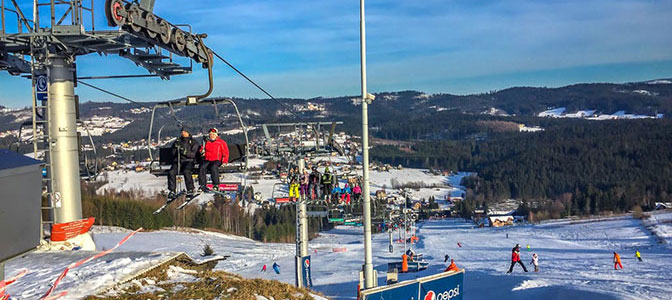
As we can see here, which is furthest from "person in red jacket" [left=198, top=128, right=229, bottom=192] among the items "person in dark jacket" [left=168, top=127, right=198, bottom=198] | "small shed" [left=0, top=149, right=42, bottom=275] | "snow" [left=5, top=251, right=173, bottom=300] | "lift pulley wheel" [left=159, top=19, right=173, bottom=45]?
"small shed" [left=0, top=149, right=42, bottom=275]

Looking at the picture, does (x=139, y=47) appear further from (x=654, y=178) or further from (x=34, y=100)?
(x=654, y=178)

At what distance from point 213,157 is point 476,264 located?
37654 mm

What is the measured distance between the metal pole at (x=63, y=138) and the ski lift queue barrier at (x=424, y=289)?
7608 millimetres

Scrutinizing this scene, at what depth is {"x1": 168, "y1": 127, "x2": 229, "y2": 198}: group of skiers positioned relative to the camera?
45.4 feet

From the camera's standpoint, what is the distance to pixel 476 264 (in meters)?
A: 48.4

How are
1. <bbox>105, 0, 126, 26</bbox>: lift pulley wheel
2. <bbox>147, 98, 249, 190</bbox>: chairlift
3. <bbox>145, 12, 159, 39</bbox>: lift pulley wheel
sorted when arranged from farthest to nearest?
<bbox>147, 98, 249, 190</bbox>: chairlift, <bbox>145, 12, 159, 39</bbox>: lift pulley wheel, <bbox>105, 0, 126, 26</bbox>: lift pulley wheel

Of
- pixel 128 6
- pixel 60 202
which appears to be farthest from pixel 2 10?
pixel 128 6

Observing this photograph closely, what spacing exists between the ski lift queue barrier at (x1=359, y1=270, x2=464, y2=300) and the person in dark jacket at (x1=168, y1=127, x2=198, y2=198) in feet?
17.0

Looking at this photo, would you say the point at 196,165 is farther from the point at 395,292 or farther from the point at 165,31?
the point at 395,292

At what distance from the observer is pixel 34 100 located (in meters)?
13.8

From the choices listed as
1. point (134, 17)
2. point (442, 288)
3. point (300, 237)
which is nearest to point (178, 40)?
point (134, 17)

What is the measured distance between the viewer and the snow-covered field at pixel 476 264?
1164 cm

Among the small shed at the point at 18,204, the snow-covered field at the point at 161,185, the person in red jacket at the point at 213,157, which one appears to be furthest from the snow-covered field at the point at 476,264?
the snow-covered field at the point at 161,185

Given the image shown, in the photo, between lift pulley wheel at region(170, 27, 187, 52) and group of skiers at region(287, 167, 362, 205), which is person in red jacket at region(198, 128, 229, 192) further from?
group of skiers at region(287, 167, 362, 205)
